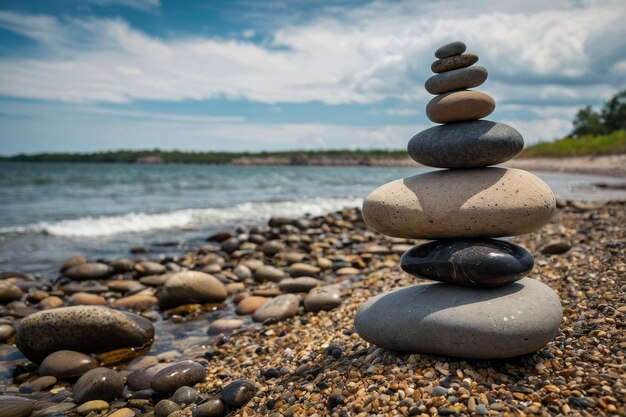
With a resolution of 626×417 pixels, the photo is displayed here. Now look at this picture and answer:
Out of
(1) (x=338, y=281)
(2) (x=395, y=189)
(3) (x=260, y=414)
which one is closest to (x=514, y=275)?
(2) (x=395, y=189)

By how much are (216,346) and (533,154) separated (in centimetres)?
6539

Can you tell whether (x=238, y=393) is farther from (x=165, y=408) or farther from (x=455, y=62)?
(x=455, y=62)

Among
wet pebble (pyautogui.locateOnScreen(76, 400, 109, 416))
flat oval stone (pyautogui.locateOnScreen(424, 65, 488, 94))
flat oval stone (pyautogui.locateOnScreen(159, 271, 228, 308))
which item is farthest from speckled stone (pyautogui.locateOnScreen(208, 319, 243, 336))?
flat oval stone (pyautogui.locateOnScreen(424, 65, 488, 94))

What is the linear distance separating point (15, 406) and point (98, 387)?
76cm

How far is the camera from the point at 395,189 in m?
4.83

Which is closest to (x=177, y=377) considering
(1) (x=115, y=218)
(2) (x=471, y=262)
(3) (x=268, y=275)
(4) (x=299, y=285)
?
(2) (x=471, y=262)

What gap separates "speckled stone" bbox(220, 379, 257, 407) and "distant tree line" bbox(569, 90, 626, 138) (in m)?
66.1

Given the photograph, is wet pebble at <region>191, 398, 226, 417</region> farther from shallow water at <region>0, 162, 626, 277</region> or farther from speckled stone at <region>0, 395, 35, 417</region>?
shallow water at <region>0, 162, 626, 277</region>

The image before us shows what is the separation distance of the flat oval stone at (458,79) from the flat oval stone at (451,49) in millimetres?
181

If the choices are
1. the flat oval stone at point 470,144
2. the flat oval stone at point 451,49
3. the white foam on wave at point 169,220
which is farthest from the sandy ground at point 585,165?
the flat oval stone at point 451,49

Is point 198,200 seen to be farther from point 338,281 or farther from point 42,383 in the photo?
point 42,383

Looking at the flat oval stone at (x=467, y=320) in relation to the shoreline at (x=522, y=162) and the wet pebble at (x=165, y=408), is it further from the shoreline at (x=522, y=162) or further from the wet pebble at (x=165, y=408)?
the shoreline at (x=522, y=162)

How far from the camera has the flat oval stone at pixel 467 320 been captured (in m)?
4.02

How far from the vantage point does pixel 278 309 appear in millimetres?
7402
